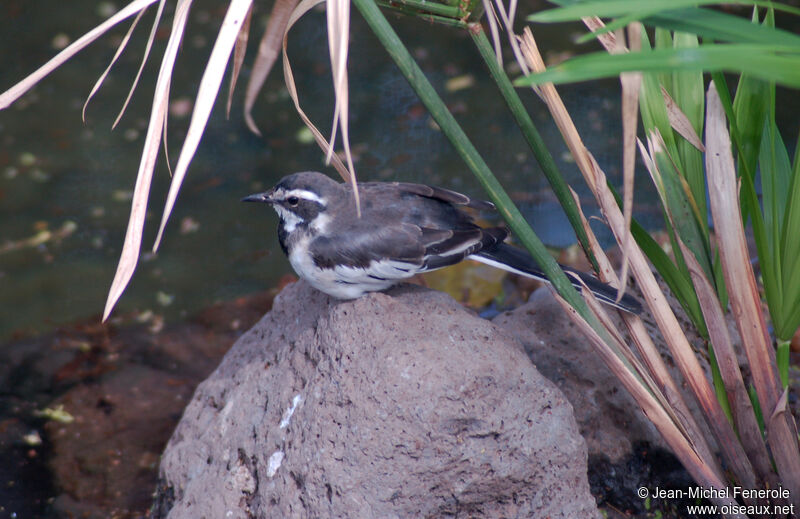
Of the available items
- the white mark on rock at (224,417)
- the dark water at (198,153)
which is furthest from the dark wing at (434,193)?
the dark water at (198,153)

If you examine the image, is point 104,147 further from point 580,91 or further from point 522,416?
point 522,416

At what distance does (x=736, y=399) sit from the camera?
10.7 feet

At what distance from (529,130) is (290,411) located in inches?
66.4

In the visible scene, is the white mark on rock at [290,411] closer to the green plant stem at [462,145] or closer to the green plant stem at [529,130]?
the green plant stem at [462,145]

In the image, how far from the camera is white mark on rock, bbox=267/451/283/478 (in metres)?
3.34

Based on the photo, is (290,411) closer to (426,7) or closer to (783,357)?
(426,7)

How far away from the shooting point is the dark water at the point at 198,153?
674 cm

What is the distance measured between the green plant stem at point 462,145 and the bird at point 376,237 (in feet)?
1.38

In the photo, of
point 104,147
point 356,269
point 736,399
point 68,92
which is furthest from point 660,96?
point 68,92

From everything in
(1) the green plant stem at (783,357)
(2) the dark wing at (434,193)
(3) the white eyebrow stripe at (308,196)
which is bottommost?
(1) the green plant stem at (783,357)

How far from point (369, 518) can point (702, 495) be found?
167cm

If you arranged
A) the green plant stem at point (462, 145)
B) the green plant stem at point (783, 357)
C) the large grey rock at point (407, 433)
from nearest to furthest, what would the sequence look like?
the green plant stem at point (462, 145)
the large grey rock at point (407, 433)
the green plant stem at point (783, 357)

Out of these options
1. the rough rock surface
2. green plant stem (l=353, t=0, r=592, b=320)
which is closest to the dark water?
the rough rock surface

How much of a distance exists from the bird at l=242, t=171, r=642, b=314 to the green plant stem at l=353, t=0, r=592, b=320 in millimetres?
421
